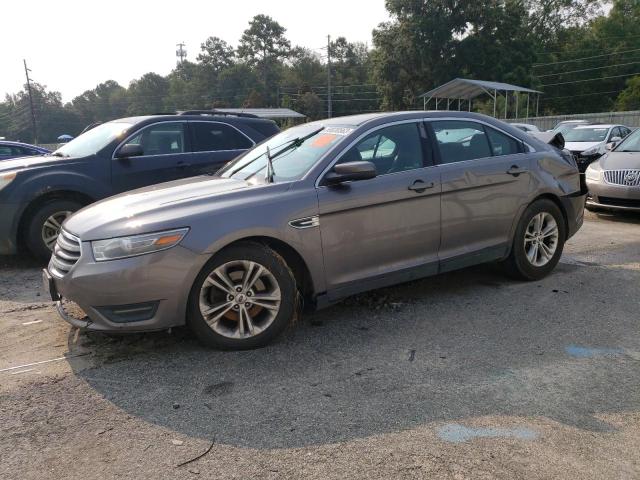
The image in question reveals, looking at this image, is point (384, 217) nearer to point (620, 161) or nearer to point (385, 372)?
point (385, 372)

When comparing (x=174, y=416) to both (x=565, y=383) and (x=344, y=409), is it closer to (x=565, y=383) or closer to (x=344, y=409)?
(x=344, y=409)

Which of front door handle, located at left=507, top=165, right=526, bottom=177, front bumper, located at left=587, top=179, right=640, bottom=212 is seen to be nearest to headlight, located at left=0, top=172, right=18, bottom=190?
front door handle, located at left=507, top=165, right=526, bottom=177

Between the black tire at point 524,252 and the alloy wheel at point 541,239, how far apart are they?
32mm

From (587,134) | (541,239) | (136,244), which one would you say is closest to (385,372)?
(136,244)

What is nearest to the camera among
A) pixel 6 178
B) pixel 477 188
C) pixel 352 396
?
pixel 352 396

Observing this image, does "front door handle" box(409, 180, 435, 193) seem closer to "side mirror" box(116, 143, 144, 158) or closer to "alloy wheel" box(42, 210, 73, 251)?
"side mirror" box(116, 143, 144, 158)

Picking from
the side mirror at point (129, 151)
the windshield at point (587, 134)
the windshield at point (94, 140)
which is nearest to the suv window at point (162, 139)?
the side mirror at point (129, 151)

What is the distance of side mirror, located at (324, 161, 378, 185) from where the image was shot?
13.2 feet

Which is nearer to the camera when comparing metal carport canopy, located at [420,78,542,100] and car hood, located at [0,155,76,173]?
car hood, located at [0,155,76,173]

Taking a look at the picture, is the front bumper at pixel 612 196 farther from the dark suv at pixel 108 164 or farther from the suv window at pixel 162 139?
the suv window at pixel 162 139

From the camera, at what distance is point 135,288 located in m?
3.54

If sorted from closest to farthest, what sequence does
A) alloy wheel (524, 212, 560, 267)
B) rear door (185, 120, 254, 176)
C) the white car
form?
alloy wheel (524, 212, 560, 267) < rear door (185, 120, 254, 176) < the white car

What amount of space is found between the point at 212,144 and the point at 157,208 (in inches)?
152

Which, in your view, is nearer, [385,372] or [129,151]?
[385,372]
